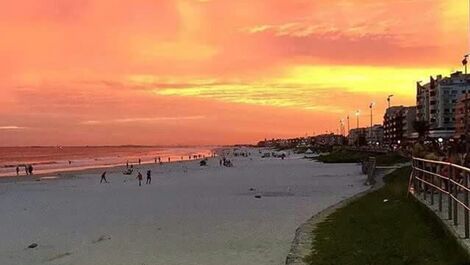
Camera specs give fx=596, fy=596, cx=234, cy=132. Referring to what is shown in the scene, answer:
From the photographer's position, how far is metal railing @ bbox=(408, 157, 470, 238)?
9938 millimetres

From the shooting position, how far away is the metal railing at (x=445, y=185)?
391 inches

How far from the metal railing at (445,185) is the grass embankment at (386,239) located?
406 millimetres

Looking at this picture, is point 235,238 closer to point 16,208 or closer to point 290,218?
point 290,218

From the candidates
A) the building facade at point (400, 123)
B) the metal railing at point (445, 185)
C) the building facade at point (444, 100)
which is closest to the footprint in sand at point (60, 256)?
the metal railing at point (445, 185)

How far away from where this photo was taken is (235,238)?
16359 mm

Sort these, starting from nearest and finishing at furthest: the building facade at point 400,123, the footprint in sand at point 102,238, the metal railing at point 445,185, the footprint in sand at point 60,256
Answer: the metal railing at point 445,185 < the footprint in sand at point 60,256 < the footprint in sand at point 102,238 < the building facade at point 400,123

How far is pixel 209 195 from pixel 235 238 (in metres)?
15.8

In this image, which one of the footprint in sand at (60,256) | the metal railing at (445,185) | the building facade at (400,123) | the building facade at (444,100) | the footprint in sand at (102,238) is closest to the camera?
the metal railing at (445,185)

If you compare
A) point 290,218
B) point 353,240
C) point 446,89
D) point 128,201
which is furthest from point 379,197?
point 446,89

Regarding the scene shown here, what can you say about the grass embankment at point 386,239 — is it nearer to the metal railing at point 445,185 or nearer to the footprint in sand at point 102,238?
the metal railing at point 445,185

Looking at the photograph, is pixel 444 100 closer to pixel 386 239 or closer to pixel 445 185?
pixel 445 185

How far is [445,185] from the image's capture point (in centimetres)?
1431

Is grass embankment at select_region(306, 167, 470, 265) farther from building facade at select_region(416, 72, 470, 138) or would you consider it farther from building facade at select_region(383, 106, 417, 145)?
building facade at select_region(383, 106, 417, 145)

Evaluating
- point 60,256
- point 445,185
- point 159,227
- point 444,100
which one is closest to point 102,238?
point 159,227
